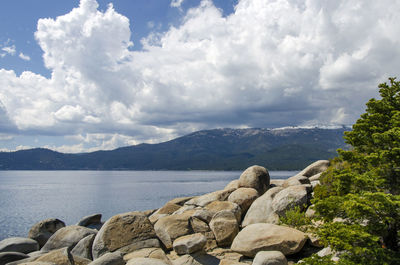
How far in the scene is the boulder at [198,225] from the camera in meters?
20.0

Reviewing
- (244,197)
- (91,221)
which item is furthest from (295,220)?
(91,221)

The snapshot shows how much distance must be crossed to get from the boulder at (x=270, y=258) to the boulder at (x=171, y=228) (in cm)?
618

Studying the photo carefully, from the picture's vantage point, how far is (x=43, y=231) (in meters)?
29.0

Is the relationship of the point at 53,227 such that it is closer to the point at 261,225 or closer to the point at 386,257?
the point at 261,225

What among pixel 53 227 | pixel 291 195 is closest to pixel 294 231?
pixel 291 195

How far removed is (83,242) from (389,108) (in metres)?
20.6

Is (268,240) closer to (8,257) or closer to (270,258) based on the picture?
(270,258)

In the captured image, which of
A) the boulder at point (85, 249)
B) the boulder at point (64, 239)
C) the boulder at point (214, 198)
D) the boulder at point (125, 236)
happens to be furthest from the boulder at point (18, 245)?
the boulder at point (214, 198)

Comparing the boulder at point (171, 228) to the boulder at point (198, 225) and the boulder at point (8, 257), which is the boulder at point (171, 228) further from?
the boulder at point (8, 257)

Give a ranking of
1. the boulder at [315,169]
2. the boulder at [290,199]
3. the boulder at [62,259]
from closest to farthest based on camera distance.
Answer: the boulder at [62,259] < the boulder at [290,199] < the boulder at [315,169]

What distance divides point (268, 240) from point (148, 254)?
713cm

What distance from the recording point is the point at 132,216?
20.5 meters

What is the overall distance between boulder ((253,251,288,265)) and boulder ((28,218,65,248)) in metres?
22.6

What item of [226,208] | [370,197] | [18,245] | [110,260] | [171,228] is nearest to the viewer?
[370,197]
